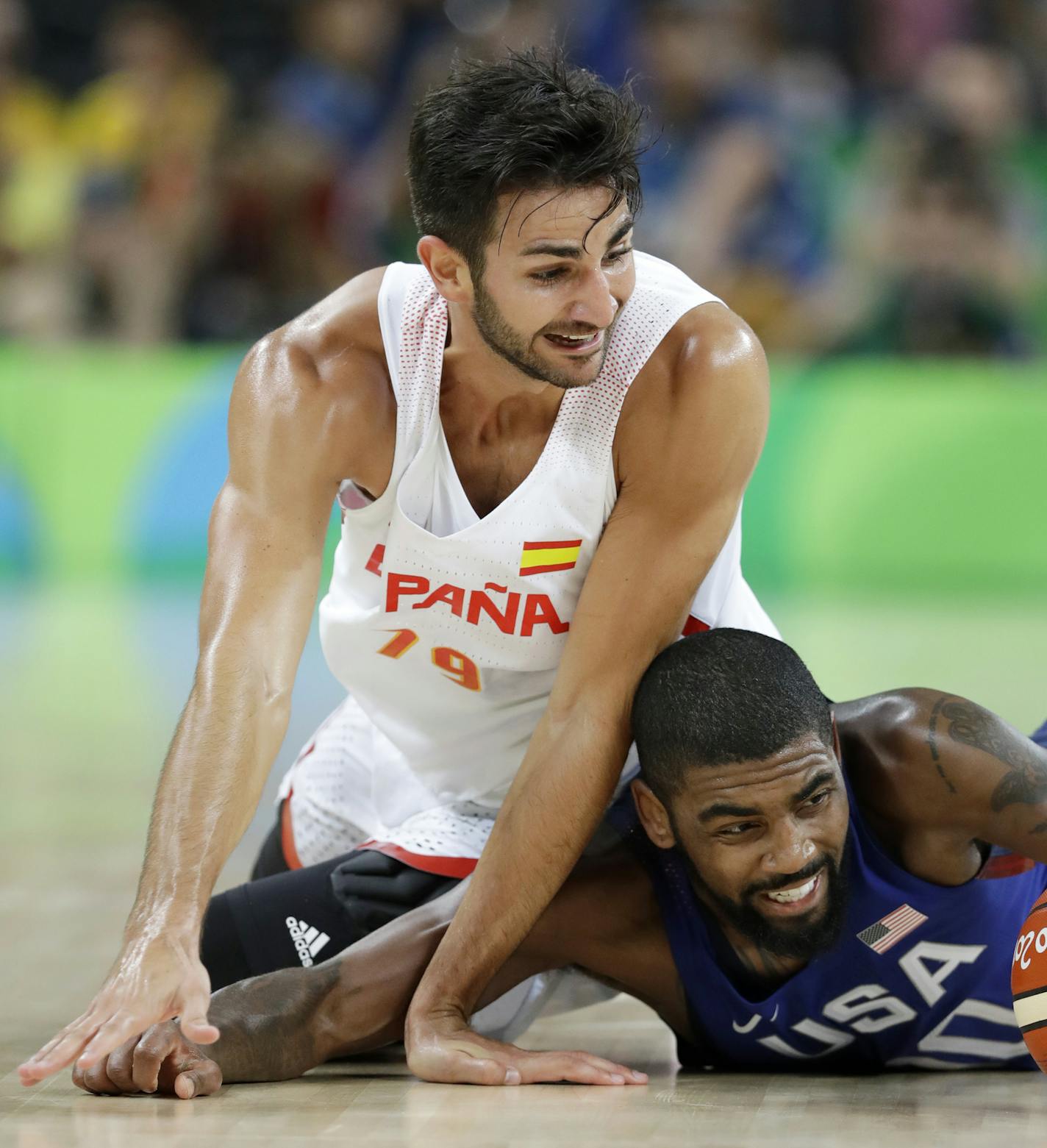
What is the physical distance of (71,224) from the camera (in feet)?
43.6

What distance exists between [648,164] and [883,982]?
9.56 m

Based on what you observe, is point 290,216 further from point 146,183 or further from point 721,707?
point 721,707

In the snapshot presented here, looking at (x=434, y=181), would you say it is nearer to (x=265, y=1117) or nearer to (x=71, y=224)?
(x=265, y=1117)

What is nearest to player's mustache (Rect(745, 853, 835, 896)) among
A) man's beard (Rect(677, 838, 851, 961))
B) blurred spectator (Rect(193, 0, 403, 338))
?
man's beard (Rect(677, 838, 851, 961))

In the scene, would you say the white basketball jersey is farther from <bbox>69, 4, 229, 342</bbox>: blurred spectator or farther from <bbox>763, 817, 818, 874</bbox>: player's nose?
<bbox>69, 4, 229, 342</bbox>: blurred spectator

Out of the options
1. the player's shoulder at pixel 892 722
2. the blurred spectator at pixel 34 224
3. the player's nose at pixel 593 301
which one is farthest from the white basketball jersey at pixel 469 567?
the blurred spectator at pixel 34 224

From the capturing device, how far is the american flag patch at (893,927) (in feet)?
11.8

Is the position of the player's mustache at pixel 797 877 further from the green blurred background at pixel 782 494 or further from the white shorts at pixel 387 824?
the green blurred background at pixel 782 494

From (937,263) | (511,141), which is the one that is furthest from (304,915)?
(937,263)

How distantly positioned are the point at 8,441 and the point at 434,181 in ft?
31.0

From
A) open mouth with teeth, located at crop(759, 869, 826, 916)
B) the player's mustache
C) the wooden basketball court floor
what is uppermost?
the player's mustache

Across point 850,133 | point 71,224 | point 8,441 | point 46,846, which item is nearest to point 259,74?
point 71,224

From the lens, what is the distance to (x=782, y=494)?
40.8 ft

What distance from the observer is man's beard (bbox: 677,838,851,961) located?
3.48 metres
